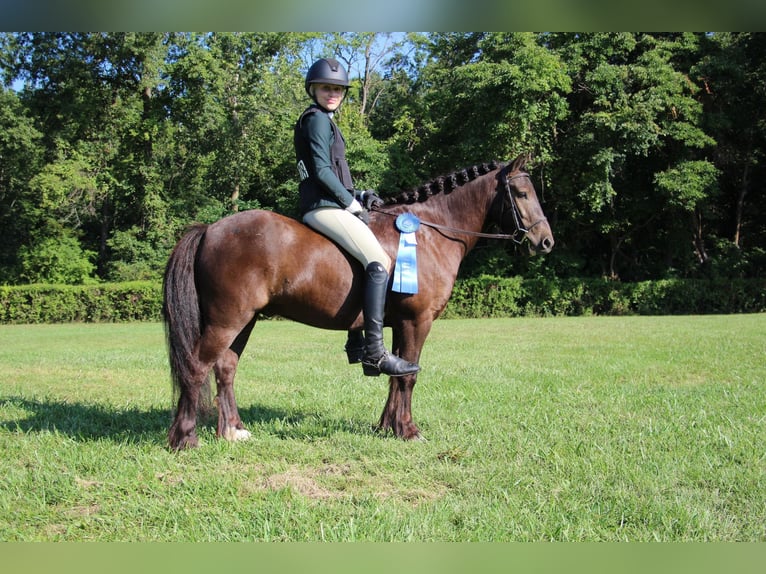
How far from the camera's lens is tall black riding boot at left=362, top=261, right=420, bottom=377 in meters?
5.25

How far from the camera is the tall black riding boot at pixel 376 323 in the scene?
5.25m

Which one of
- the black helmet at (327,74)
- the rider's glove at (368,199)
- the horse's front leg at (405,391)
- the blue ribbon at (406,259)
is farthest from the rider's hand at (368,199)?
the horse's front leg at (405,391)

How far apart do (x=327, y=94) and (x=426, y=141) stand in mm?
27202

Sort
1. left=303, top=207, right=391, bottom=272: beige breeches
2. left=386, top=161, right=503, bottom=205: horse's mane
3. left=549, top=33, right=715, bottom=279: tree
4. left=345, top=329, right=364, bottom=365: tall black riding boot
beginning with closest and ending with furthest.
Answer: left=303, top=207, right=391, bottom=272: beige breeches < left=345, top=329, right=364, bottom=365: tall black riding boot < left=386, top=161, right=503, bottom=205: horse's mane < left=549, top=33, right=715, bottom=279: tree

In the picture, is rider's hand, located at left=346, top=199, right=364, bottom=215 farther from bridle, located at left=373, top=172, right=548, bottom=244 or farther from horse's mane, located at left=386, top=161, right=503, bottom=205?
horse's mane, located at left=386, top=161, right=503, bottom=205

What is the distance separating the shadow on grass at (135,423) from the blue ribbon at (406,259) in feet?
4.97

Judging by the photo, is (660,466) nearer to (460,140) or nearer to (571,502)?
(571,502)

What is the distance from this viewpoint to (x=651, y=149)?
2919 cm

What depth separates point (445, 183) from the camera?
19.8 ft

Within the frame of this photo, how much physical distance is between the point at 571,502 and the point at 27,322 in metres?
29.0

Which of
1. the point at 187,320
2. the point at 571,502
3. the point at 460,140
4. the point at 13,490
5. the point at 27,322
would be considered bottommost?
the point at 27,322

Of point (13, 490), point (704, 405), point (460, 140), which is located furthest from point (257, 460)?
point (460, 140)

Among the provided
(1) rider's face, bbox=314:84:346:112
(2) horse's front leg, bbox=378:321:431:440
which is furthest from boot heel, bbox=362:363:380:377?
(1) rider's face, bbox=314:84:346:112

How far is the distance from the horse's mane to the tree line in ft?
69.7
